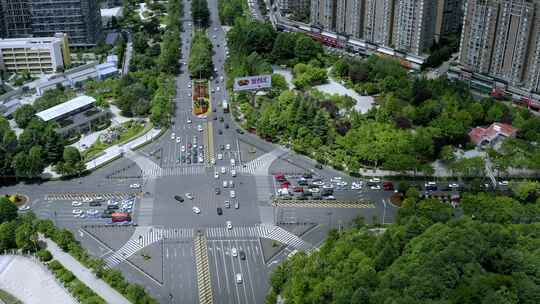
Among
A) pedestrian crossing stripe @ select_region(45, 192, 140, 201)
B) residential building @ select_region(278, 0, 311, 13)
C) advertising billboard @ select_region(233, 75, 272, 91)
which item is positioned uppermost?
residential building @ select_region(278, 0, 311, 13)

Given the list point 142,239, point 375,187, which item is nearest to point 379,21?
point 375,187

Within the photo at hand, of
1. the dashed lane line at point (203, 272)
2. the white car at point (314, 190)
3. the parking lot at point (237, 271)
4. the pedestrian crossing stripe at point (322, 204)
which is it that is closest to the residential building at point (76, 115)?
the dashed lane line at point (203, 272)

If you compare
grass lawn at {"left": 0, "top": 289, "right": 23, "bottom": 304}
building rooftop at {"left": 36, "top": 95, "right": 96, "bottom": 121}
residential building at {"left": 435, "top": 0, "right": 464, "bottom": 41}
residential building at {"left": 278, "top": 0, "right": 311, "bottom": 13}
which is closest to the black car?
building rooftop at {"left": 36, "top": 95, "right": 96, "bottom": 121}

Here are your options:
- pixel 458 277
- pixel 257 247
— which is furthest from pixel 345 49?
pixel 458 277

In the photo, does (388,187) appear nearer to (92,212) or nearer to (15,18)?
(92,212)

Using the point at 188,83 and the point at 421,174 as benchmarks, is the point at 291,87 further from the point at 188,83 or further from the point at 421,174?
the point at 421,174

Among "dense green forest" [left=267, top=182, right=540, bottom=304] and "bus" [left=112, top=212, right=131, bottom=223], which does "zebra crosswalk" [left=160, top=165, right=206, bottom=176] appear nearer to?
"bus" [left=112, top=212, right=131, bottom=223]
